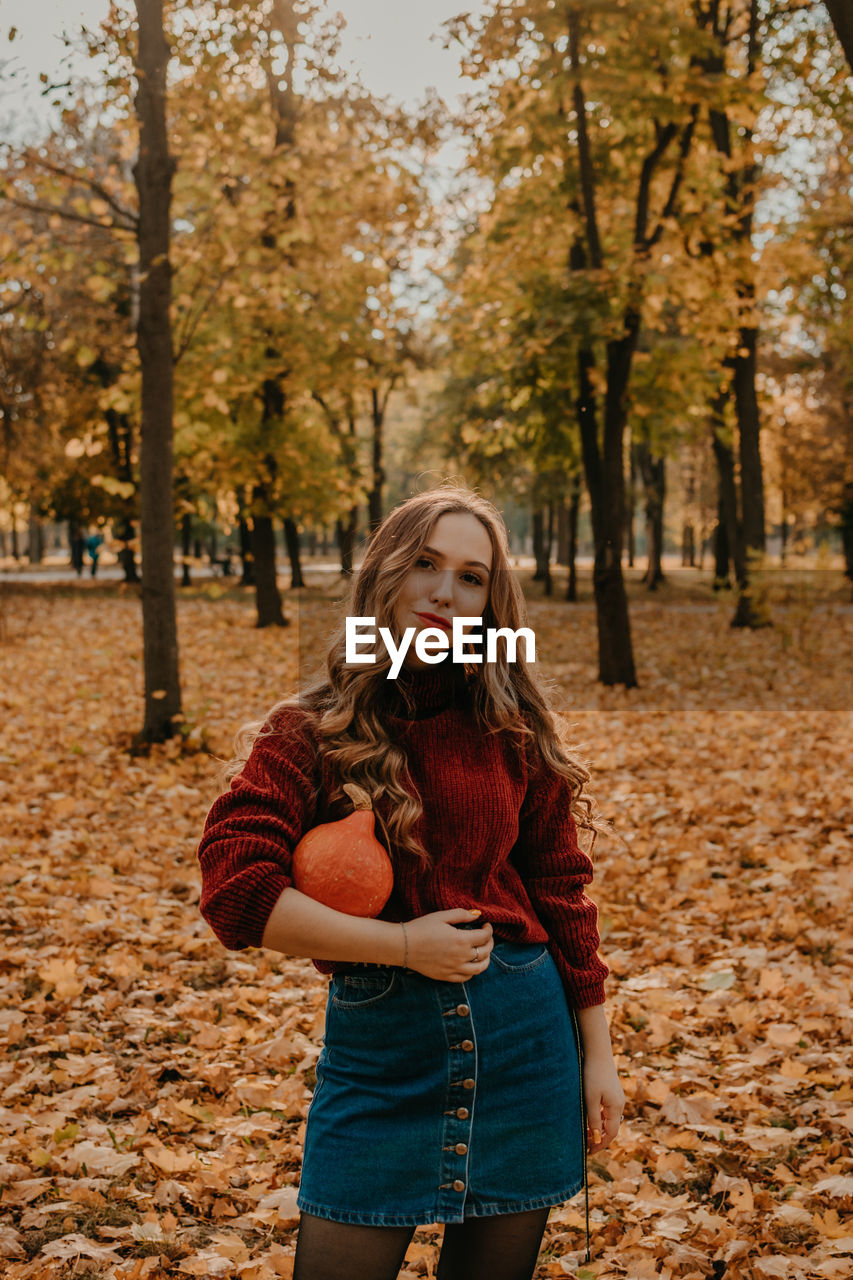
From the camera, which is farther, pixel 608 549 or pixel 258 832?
pixel 608 549

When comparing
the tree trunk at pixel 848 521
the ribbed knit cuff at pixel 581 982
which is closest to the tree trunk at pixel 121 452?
the tree trunk at pixel 848 521

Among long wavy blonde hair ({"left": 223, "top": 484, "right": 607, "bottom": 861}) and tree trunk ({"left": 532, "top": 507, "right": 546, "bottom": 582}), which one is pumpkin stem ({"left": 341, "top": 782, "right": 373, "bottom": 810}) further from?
tree trunk ({"left": 532, "top": 507, "right": 546, "bottom": 582})

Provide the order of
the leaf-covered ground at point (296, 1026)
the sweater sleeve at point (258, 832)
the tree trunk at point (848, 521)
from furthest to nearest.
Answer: the tree trunk at point (848, 521)
the leaf-covered ground at point (296, 1026)
the sweater sleeve at point (258, 832)

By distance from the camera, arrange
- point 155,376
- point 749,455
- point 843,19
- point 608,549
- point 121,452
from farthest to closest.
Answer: point 121,452
point 749,455
point 608,549
point 155,376
point 843,19

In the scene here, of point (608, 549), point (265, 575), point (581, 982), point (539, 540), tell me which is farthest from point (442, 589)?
point (539, 540)

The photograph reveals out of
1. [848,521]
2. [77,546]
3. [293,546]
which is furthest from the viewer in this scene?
[77,546]

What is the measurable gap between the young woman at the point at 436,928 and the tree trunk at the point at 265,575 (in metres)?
15.3

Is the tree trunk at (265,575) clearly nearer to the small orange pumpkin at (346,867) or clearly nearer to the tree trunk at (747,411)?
the tree trunk at (747,411)

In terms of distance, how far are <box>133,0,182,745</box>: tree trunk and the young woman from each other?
22.4ft

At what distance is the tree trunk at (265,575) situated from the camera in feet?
56.6

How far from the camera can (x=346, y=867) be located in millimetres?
1667

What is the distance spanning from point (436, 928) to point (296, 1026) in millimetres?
3075

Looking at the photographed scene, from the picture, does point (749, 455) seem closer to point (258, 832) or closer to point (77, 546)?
point (258, 832)

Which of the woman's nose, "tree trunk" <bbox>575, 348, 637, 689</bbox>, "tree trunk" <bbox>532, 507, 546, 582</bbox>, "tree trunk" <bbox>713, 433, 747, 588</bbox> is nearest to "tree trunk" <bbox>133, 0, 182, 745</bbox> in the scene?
"tree trunk" <bbox>575, 348, 637, 689</bbox>
